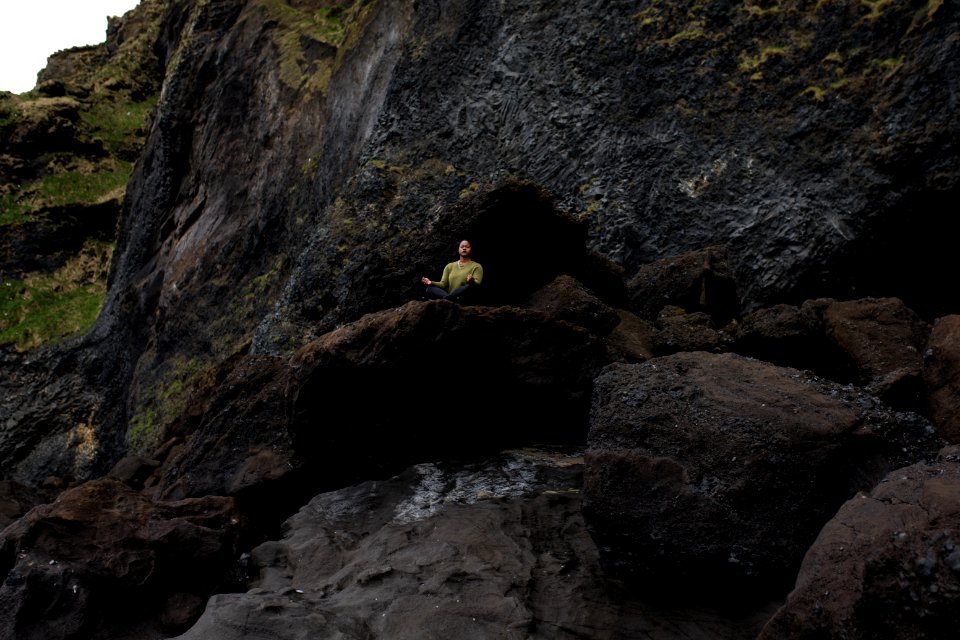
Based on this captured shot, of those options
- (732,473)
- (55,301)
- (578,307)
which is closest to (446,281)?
(578,307)

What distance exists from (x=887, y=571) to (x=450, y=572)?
337 cm

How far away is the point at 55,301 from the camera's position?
34750 millimetres

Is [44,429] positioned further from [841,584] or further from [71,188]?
[841,584]

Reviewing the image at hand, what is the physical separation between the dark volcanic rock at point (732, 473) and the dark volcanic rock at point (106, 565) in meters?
4.09

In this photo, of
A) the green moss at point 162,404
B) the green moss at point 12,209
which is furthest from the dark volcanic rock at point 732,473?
the green moss at point 12,209

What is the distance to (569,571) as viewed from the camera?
633cm

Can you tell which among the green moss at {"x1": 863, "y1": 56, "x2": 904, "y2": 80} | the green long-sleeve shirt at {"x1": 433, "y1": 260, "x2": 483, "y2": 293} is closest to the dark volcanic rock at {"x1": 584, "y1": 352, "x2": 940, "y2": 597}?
the green long-sleeve shirt at {"x1": 433, "y1": 260, "x2": 483, "y2": 293}

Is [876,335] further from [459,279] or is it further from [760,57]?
[760,57]

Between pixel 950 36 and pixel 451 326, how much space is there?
968cm

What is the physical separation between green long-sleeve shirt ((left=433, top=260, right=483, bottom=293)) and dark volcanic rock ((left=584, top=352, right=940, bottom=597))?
4516 mm

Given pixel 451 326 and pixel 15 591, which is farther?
pixel 451 326

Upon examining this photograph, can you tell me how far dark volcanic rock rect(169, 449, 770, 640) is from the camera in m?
5.47

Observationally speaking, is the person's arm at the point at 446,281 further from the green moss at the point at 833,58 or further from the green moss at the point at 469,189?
the green moss at the point at 833,58

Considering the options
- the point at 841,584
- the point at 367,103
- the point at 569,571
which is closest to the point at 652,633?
the point at 569,571
